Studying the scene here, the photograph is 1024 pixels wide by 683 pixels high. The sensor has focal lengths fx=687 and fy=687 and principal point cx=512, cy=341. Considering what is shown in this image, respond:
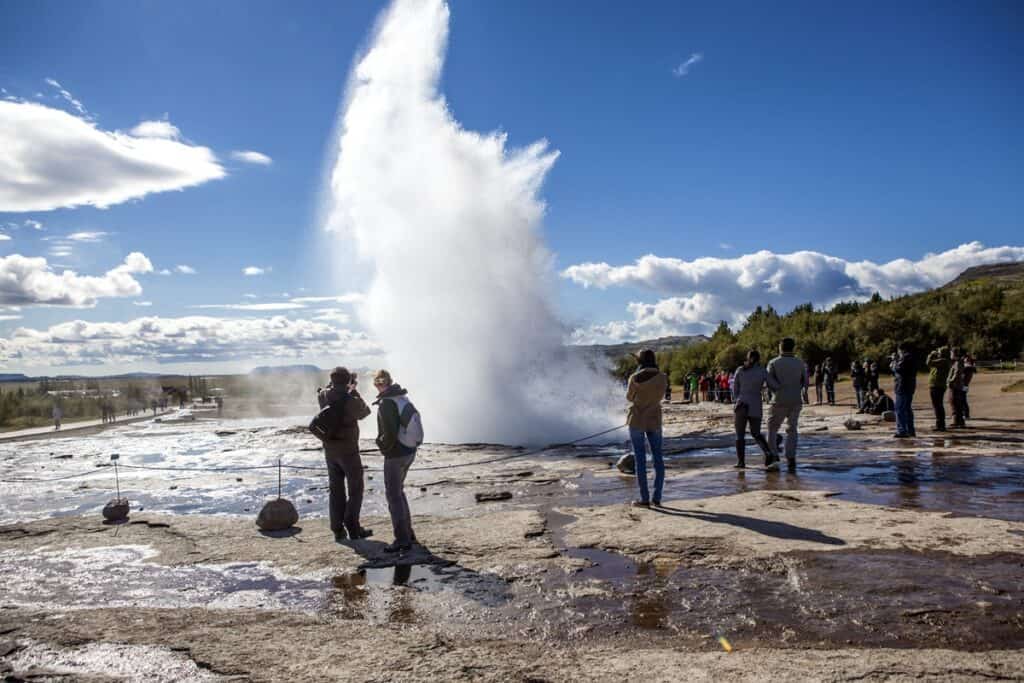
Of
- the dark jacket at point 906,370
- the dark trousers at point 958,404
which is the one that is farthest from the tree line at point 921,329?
the dark jacket at point 906,370

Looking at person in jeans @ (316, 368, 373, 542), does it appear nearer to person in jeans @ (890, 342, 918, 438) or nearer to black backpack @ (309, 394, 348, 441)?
black backpack @ (309, 394, 348, 441)

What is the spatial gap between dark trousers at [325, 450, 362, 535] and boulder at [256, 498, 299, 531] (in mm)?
967

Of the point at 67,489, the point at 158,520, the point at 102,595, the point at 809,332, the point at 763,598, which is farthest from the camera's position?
the point at 809,332

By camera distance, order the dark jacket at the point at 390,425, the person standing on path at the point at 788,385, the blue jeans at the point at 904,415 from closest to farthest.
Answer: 1. the dark jacket at the point at 390,425
2. the person standing on path at the point at 788,385
3. the blue jeans at the point at 904,415

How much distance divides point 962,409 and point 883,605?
14.6m

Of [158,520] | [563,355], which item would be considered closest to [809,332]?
[563,355]

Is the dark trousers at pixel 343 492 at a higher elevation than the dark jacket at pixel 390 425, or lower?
lower

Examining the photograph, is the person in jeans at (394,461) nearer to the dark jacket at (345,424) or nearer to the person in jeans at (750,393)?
the dark jacket at (345,424)

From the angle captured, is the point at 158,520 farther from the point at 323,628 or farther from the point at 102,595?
the point at 323,628

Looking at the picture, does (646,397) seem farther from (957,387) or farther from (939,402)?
(957,387)

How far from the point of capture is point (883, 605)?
4.84 metres

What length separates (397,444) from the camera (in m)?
7.06

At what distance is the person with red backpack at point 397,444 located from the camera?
698 cm

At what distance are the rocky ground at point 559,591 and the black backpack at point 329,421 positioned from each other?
1202mm
